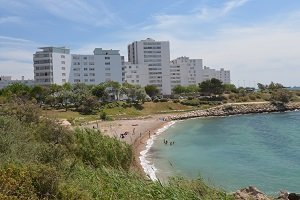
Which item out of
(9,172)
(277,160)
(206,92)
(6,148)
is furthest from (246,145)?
(206,92)

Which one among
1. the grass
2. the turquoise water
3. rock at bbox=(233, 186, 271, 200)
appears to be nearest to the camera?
rock at bbox=(233, 186, 271, 200)

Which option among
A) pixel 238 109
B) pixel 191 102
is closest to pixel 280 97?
pixel 238 109

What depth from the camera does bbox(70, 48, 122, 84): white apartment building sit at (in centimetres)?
14300

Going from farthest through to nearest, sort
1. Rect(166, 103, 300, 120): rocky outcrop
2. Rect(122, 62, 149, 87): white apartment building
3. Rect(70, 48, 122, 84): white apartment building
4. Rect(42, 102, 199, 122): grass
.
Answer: Rect(122, 62, 149, 87): white apartment building < Rect(70, 48, 122, 84): white apartment building < Rect(166, 103, 300, 120): rocky outcrop < Rect(42, 102, 199, 122): grass

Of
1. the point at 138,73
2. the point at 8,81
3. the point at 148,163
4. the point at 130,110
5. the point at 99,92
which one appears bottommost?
the point at 148,163

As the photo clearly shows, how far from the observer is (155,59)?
18612 cm

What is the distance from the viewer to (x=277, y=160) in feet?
153

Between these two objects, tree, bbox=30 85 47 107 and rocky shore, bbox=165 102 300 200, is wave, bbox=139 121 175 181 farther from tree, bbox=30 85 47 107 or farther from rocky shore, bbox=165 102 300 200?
tree, bbox=30 85 47 107

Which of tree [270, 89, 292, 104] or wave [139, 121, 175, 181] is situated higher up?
tree [270, 89, 292, 104]

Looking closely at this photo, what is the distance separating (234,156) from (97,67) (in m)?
99.8

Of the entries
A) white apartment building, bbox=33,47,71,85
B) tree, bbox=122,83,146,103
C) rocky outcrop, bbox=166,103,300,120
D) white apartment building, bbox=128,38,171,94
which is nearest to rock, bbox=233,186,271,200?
rocky outcrop, bbox=166,103,300,120

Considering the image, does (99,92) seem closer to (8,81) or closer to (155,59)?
(8,81)

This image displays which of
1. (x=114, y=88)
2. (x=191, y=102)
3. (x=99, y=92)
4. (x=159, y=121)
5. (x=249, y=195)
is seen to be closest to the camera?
(x=249, y=195)

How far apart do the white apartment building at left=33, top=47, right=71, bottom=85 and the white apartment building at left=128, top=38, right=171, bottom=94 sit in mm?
52955
